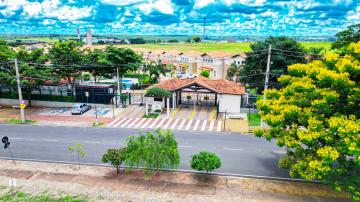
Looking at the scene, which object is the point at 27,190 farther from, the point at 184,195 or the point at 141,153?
the point at 184,195

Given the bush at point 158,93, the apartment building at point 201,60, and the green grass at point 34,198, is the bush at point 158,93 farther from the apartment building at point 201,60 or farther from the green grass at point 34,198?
the apartment building at point 201,60

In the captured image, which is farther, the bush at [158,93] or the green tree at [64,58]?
the green tree at [64,58]

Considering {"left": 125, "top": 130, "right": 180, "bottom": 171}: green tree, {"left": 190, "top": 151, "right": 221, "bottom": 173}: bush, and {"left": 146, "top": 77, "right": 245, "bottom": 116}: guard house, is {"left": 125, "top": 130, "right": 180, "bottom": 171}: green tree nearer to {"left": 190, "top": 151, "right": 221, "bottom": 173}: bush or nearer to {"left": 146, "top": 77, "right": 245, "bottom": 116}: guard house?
{"left": 190, "top": 151, "right": 221, "bottom": 173}: bush

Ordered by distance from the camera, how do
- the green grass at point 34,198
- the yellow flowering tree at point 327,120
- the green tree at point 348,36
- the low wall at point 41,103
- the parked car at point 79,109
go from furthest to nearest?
the low wall at point 41,103 < the parked car at point 79,109 < the green tree at point 348,36 < the green grass at point 34,198 < the yellow flowering tree at point 327,120

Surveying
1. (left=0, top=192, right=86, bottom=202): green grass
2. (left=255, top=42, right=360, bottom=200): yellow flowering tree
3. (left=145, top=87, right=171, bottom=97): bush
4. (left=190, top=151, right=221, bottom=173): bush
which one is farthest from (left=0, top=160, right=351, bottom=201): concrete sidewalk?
(left=145, top=87, right=171, bottom=97): bush

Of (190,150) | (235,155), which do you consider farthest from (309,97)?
(190,150)

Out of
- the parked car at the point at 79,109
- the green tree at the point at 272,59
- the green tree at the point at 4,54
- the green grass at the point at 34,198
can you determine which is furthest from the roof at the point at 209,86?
the green grass at the point at 34,198

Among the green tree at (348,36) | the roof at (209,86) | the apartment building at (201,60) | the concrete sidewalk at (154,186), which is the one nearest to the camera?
the concrete sidewalk at (154,186)
